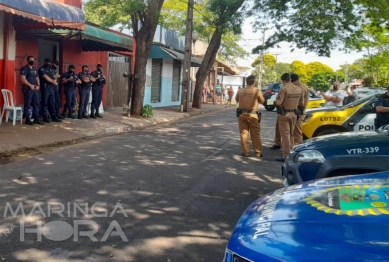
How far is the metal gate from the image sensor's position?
708 inches

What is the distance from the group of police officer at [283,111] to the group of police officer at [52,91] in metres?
5.48

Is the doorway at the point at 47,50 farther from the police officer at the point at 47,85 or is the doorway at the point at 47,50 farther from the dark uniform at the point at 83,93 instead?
the police officer at the point at 47,85

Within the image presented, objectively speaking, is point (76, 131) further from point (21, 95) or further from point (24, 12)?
point (24, 12)

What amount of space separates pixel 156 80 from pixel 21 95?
10.8 m

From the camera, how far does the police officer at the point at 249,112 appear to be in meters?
8.85

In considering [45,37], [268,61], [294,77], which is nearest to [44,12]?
[45,37]

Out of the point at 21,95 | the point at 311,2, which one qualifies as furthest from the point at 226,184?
the point at 311,2

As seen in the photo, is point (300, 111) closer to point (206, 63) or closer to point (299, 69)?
point (206, 63)

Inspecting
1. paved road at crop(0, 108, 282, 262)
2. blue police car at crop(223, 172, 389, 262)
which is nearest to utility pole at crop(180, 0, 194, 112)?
paved road at crop(0, 108, 282, 262)

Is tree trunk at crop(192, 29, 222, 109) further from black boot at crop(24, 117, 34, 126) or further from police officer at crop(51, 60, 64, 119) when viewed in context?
black boot at crop(24, 117, 34, 126)

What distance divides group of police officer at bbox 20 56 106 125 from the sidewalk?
0.35m

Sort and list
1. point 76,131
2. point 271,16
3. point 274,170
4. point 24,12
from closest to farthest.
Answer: point 274,170 → point 24,12 → point 76,131 → point 271,16

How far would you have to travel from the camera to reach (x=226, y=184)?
6.39 meters

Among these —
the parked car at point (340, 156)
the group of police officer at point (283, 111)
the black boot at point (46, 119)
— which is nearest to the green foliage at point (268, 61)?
the black boot at point (46, 119)
